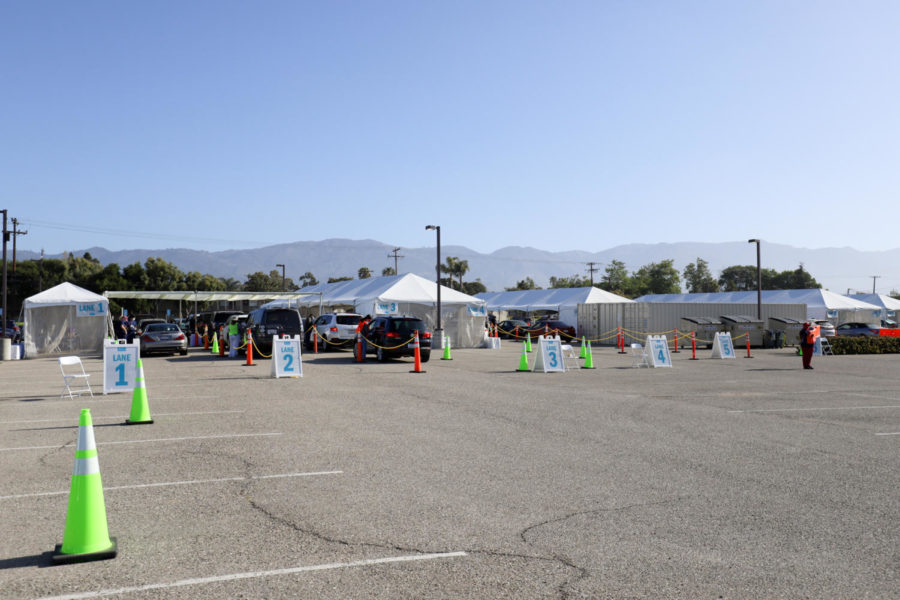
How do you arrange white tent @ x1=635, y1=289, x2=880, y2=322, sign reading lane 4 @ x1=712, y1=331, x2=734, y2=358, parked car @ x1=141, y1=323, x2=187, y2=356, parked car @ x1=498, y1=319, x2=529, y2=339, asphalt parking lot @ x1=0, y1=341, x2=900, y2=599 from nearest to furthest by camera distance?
asphalt parking lot @ x1=0, y1=341, x2=900, y2=599, sign reading lane 4 @ x1=712, y1=331, x2=734, y2=358, parked car @ x1=141, y1=323, x2=187, y2=356, parked car @ x1=498, y1=319, x2=529, y2=339, white tent @ x1=635, y1=289, x2=880, y2=322

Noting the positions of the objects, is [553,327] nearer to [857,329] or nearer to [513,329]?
[513,329]

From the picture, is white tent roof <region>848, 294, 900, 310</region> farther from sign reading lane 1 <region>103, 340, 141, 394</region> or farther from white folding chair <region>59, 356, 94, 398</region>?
sign reading lane 1 <region>103, 340, 141, 394</region>

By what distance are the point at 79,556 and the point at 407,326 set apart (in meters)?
21.0

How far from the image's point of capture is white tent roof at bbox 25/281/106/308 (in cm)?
3034

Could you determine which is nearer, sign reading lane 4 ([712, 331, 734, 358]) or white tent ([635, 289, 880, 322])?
sign reading lane 4 ([712, 331, 734, 358])

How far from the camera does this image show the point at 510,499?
20.9 feet

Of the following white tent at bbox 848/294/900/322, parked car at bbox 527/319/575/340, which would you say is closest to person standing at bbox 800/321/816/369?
parked car at bbox 527/319/575/340

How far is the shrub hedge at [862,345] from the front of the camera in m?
33.1

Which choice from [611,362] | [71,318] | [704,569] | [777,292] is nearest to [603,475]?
[704,569]

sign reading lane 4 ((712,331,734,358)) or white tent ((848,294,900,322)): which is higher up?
white tent ((848,294,900,322))

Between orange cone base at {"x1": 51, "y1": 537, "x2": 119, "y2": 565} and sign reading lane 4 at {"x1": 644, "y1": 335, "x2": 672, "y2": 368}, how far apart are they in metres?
20.6

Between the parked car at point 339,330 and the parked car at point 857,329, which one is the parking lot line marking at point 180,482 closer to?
the parked car at point 339,330

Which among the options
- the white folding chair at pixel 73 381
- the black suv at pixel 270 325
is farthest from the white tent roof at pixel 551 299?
the white folding chair at pixel 73 381

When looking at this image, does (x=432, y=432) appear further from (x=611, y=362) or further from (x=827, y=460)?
(x=611, y=362)
